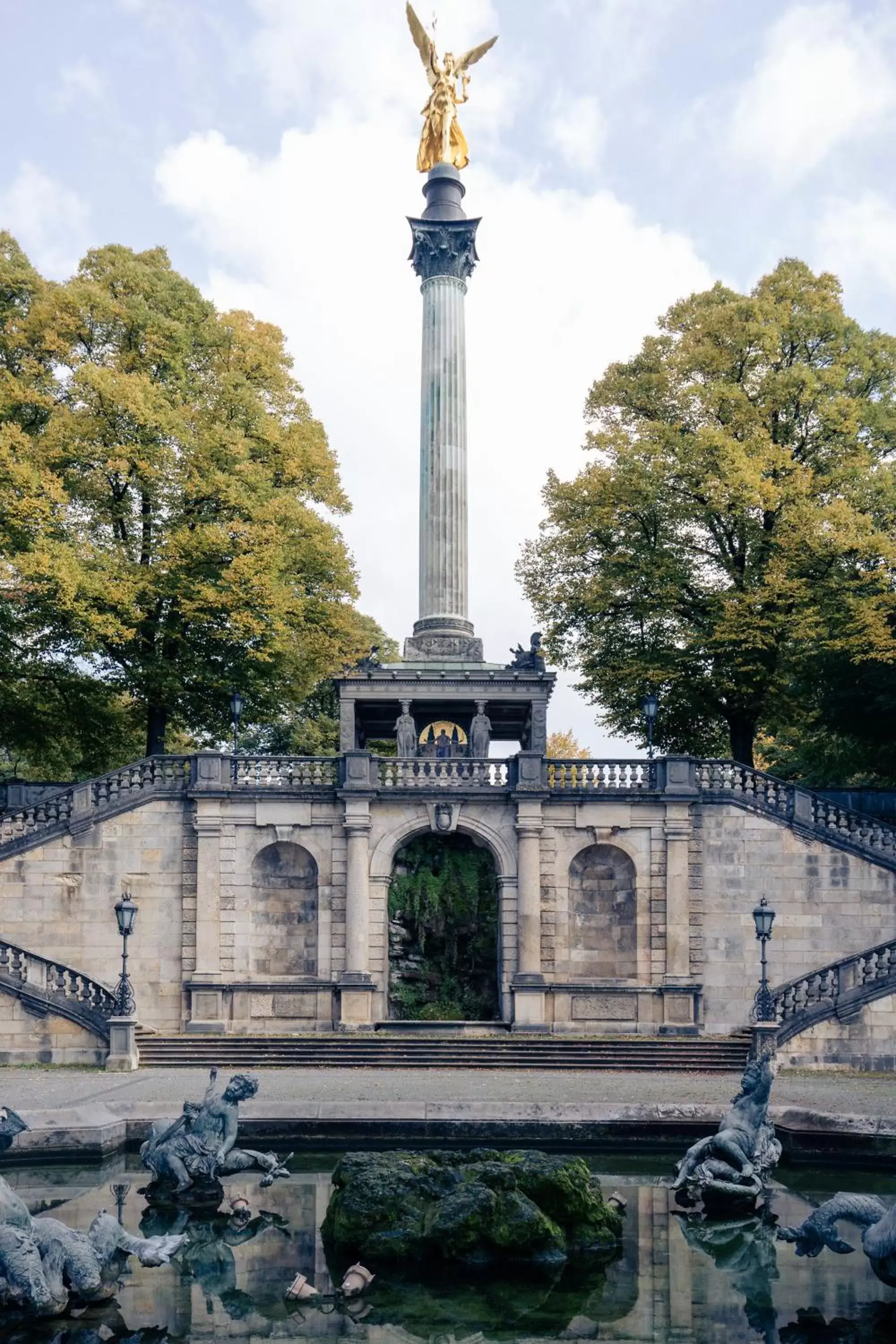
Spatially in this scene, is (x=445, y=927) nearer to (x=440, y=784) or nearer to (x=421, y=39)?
(x=440, y=784)

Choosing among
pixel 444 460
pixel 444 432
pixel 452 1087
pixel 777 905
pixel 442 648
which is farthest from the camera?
pixel 444 432

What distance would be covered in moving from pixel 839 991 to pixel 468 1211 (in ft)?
61.0

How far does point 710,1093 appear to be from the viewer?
24.5 m

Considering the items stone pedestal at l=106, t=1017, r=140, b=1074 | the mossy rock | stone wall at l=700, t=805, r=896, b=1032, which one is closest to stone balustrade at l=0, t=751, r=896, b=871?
stone wall at l=700, t=805, r=896, b=1032

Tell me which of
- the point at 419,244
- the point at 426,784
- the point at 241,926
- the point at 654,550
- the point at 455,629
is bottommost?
the point at 241,926

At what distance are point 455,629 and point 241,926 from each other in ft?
33.2

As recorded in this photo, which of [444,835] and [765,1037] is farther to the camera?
[444,835]

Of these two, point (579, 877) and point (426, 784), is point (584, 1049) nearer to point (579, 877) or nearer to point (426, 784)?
point (579, 877)

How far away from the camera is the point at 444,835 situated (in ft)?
116

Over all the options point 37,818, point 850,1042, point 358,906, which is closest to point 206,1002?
point 358,906

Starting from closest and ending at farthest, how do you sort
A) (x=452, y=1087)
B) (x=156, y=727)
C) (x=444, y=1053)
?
(x=452, y=1087), (x=444, y=1053), (x=156, y=727)

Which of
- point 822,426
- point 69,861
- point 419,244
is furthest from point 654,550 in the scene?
point 69,861

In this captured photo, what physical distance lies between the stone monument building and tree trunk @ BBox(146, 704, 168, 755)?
Answer: 5.01 m

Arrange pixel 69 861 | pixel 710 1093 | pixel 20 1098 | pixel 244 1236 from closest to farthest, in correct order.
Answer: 1. pixel 244 1236
2. pixel 20 1098
3. pixel 710 1093
4. pixel 69 861
